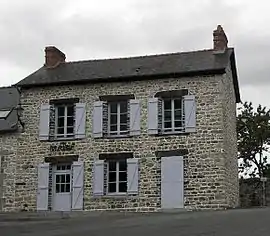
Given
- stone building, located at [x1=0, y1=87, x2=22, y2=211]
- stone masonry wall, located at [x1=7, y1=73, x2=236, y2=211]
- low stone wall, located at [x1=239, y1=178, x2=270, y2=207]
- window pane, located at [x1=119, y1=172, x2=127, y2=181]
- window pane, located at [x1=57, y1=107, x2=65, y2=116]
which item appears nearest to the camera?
stone masonry wall, located at [x1=7, y1=73, x2=236, y2=211]

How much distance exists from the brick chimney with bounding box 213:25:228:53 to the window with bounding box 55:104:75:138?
19.1 feet

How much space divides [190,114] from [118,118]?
2.72 m

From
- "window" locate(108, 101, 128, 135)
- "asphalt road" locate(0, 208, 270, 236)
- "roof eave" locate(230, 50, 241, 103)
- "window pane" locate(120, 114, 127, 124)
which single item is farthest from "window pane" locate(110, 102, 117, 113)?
"asphalt road" locate(0, 208, 270, 236)

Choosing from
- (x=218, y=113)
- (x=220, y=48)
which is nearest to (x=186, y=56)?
(x=220, y=48)

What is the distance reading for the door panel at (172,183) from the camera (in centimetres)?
2050

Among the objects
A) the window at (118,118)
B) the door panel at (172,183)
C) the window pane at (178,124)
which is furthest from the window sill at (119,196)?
the window pane at (178,124)

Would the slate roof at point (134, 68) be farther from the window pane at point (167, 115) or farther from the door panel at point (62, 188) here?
the door panel at point (62, 188)

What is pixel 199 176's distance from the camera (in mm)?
20484

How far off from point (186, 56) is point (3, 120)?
295 inches

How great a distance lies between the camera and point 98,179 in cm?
2130

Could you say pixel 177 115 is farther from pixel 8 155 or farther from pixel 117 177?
pixel 8 155

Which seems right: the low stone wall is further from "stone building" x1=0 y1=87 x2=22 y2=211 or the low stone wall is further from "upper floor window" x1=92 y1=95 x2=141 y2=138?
"stone building" x1=0 y1=87 x2=22 y2=211

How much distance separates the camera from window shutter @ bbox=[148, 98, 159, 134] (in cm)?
2117

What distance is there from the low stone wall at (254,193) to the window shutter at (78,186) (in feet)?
28.4
